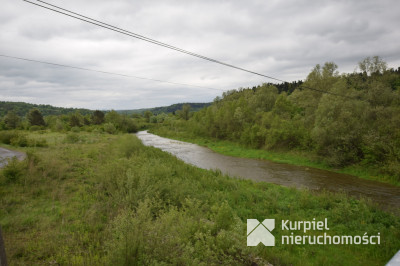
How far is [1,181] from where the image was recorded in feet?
29.5

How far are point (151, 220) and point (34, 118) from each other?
203ft

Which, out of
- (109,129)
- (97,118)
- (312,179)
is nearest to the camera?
(312,179)

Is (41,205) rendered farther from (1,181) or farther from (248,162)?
(248,162)

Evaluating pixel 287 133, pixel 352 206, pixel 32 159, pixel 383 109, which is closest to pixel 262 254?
pixel 352 206

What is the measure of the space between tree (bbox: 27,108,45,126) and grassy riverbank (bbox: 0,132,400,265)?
52188 mm

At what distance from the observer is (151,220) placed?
5.99 m

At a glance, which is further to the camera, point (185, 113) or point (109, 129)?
point (185, 113)

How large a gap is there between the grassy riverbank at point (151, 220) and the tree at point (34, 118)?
52.2 m

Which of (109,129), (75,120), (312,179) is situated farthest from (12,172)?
(75,120)

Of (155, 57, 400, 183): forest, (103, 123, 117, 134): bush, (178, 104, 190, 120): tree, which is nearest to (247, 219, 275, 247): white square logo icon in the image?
(155, 57, 400, 183): forest

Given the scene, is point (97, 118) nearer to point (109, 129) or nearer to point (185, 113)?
point (109, 129)

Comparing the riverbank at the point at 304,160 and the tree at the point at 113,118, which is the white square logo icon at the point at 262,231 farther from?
the tree at the point at 113,118

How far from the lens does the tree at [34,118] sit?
167 feet

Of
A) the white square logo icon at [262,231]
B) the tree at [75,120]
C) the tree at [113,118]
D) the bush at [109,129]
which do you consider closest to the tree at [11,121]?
the tree at [75,120]
